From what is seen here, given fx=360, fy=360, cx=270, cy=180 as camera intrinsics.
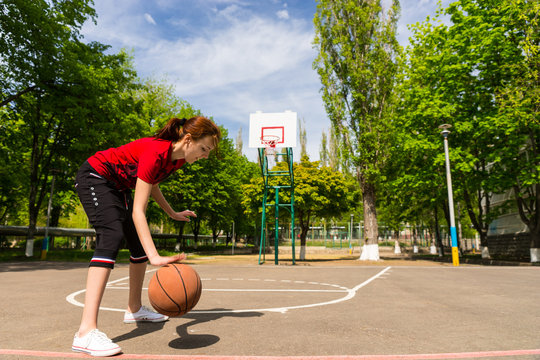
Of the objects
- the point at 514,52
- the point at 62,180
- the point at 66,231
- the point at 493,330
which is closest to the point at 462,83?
the point at 514,52

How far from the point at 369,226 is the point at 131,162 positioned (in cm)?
2160

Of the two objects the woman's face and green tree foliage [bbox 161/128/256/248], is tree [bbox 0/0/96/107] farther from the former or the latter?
the woman's face

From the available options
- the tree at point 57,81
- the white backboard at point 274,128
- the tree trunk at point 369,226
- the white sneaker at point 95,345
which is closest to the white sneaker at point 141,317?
the white sneaker at point 95,345

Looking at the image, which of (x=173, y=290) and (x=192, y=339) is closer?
(x=173, y=290)

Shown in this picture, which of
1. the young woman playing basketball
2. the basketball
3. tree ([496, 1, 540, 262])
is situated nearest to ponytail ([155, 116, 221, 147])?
the young woman playing basketball

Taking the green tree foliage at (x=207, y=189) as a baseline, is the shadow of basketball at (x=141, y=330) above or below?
below

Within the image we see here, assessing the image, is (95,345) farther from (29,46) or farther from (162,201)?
(29,46)


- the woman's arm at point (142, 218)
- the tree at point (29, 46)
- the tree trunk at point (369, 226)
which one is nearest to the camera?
the woman's arm at point (142, 218)

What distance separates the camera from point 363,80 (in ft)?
77.1

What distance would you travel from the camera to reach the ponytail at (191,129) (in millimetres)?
3275

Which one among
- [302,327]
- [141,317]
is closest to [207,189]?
[141,317]

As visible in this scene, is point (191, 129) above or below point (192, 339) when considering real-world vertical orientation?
above

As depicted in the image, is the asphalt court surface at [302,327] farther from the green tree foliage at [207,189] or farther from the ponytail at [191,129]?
the green tree foliage at [207,189]

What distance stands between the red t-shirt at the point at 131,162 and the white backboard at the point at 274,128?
1450cm
